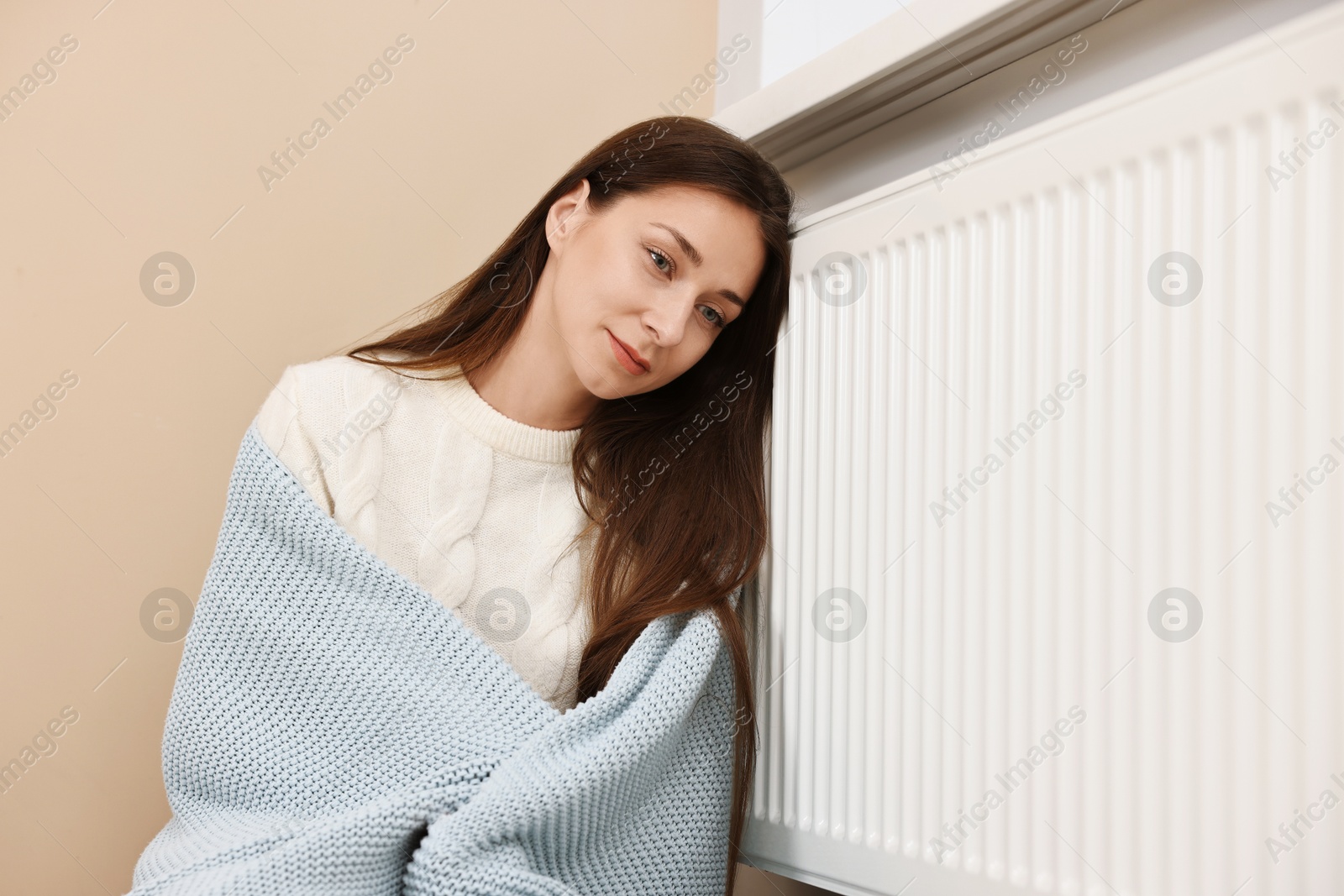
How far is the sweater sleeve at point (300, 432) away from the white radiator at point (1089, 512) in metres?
0.53

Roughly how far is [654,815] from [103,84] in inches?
44.3

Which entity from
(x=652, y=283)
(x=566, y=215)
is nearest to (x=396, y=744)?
(x=652, y=283)

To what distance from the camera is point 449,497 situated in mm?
1085

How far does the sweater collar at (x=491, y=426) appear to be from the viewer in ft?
3.74

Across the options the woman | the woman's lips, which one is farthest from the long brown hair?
the woman's lips

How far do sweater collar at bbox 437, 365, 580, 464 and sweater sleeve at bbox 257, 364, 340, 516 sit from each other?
14cm

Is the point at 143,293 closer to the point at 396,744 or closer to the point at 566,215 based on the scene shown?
the point at 566,215

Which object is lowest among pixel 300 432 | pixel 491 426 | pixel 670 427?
pixel 300 432

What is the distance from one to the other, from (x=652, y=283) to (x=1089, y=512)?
524 mm

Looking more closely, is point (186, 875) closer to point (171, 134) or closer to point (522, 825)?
point (522, 825)

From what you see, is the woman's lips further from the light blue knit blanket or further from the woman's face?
the light blue knit blanket

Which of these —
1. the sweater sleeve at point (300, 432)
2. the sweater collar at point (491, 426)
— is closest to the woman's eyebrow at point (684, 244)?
the sweater collar at point (491, 426)

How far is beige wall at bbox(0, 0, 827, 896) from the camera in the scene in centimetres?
115

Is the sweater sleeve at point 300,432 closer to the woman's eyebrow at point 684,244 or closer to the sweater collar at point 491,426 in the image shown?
the sweater collar at point 491,426
